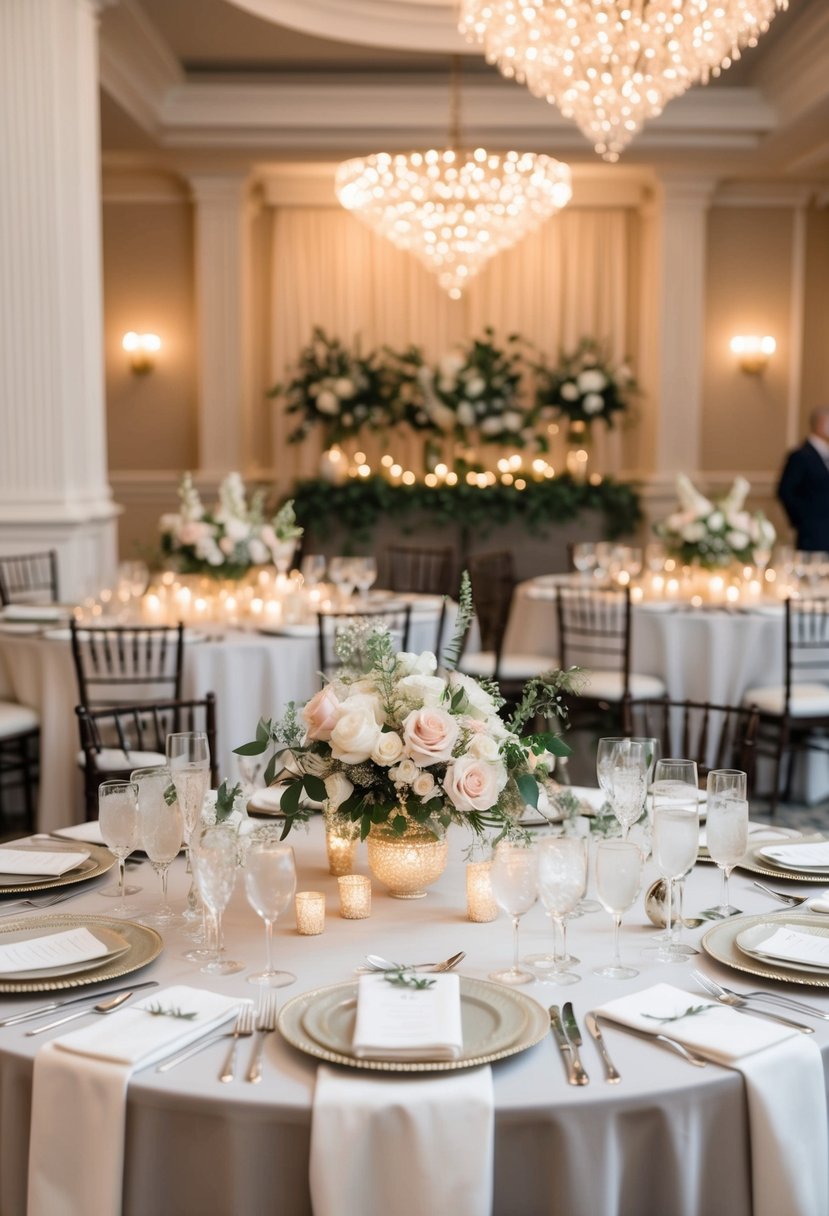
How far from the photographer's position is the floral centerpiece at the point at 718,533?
610 centimetres

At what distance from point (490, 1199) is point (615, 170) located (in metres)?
9.85

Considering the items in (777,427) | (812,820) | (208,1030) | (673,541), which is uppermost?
(777,427)

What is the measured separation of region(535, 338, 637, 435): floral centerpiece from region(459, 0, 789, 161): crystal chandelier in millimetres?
4600

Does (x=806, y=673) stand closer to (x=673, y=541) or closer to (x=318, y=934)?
(x=673, y=541)

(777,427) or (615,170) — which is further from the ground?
(615,170)

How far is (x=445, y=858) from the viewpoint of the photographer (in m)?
2.18

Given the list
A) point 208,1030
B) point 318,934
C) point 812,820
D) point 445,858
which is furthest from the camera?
point 812,820

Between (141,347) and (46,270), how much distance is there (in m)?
3.92

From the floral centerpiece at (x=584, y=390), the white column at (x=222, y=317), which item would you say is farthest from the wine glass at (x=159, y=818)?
the floral centerpiece at (x=584, y=390)

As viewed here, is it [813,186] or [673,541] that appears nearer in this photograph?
[673,541]

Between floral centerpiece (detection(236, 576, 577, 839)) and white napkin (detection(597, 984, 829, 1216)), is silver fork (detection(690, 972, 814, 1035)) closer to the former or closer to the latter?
white napkin (detection(597, 984, 829, 1216))

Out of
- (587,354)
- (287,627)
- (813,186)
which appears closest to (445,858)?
(287,627)

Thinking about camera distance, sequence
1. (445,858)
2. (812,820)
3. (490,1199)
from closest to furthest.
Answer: (490,1199) → (445,858) → (812,820)

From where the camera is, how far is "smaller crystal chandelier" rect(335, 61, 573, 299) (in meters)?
6.79
